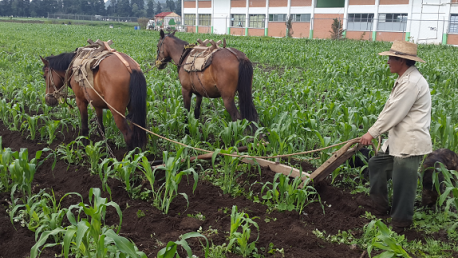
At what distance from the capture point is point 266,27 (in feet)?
166

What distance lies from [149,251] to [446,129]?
13.7 ft

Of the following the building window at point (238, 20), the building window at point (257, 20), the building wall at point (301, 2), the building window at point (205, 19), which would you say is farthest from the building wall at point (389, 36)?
the building window at point (205, 19)

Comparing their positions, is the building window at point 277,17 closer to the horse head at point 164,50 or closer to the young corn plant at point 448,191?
the horse head at point 164,50

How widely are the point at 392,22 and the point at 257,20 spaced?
1852 centimetres

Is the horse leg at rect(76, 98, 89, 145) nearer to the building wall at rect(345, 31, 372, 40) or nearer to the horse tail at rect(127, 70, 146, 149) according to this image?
the horse tail at rect(127, 70, 146, 149)

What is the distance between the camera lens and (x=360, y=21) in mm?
42344

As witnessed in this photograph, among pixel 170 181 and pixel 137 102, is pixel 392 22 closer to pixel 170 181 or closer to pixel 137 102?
pixel 137 102

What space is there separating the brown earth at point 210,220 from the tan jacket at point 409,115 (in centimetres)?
91

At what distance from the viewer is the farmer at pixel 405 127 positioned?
3646 millimetres

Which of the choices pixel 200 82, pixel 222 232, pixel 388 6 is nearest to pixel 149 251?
pixel 222 232

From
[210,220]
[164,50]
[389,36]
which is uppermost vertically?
[389,36]

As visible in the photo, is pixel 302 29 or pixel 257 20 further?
pixel 257 20

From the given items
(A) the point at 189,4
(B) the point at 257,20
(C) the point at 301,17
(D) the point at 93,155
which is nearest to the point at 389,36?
(C) the point at 301,17

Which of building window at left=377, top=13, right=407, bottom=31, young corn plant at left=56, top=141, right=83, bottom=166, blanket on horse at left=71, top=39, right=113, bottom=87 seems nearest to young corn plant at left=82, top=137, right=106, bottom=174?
young corn plant at left=56, top=141, right=83, bottom=166
